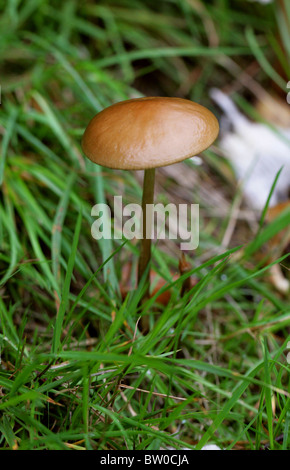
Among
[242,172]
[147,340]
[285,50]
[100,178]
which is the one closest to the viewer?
[147,340]

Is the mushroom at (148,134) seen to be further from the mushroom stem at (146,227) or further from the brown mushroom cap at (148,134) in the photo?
the mushroom stem at (146,227)

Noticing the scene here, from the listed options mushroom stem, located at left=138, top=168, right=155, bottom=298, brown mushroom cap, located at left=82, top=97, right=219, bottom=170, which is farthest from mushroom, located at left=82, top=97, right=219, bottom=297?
mushroom stem, located at left=138, top=168, right=155, bottom=298

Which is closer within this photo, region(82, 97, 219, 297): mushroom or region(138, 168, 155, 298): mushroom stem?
region(82, 97, 219, 297): mushroom

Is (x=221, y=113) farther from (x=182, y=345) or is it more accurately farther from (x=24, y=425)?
(x=24, y=425)

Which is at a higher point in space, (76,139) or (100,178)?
(76,139)

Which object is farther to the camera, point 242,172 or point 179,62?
point 179,62

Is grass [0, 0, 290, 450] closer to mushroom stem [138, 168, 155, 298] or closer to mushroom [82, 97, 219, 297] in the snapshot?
mushroom stem [138, 168, 155, 298]
